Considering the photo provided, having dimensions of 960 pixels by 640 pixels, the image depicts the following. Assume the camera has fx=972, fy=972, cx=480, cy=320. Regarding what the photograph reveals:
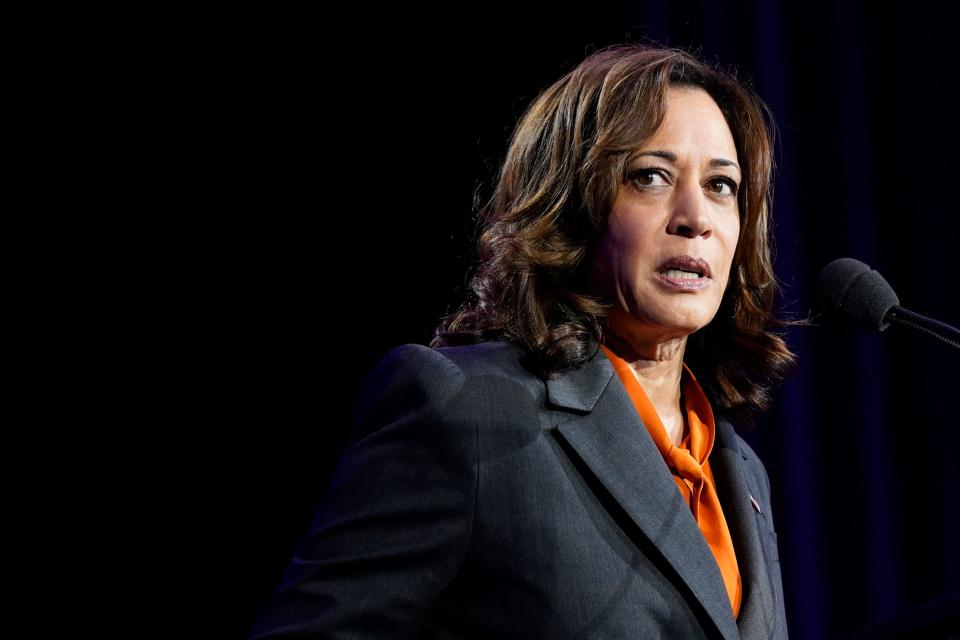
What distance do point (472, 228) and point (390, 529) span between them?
2.17m

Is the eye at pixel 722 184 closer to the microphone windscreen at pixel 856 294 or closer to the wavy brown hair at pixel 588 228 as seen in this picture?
the wavy brown hair at pixel 588 228

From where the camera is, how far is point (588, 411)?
60.5 inches

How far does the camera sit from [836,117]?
2.89m

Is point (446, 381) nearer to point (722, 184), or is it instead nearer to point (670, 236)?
point (670, 236)

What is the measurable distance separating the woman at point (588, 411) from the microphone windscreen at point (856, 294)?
239mm

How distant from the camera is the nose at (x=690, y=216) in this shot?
1673 millimetres

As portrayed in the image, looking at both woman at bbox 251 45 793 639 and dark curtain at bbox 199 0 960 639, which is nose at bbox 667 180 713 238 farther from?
dark curtain at bbox 199 0 960 639

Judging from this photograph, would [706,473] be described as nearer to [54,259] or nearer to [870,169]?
[870,169]

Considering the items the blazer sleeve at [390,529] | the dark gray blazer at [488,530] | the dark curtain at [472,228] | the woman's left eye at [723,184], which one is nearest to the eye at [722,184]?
the woman's left eye at [723,184]

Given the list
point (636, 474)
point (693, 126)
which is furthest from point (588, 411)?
point (693, 126)

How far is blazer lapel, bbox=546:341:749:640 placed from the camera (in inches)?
55.8

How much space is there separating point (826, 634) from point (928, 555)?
15.9 inches

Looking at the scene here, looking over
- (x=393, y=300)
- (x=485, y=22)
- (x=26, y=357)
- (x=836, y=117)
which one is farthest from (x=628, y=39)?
(x=26, y=357)

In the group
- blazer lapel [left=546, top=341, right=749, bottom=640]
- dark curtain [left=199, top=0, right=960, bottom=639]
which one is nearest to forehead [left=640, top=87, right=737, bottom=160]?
blazer lapel [left=546, top=341, right=749, bottom=640]
